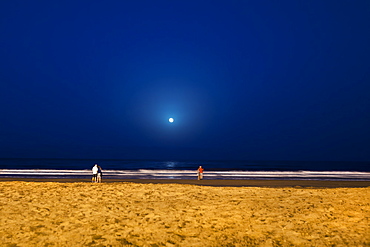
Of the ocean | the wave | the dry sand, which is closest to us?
the dry sand

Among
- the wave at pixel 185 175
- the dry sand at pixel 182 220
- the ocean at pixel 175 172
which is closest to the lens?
the dry sand at pixel 182 220

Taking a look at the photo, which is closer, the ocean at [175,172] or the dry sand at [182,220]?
the dry sand at [182,220]

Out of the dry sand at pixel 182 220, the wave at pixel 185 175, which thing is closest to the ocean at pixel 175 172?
the wave at pixel 185 175

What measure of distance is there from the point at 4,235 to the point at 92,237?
2.27 meters

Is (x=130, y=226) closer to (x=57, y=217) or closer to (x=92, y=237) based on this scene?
(x=92, y=237)

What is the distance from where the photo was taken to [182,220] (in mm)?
9258

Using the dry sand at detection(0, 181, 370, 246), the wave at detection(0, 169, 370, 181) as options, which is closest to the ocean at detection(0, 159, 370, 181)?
the wave at detection(0, 169, 370, 181)

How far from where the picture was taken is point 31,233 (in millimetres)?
7719

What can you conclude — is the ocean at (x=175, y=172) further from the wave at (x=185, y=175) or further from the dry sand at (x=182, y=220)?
the dry sand at (x=182, y=220)

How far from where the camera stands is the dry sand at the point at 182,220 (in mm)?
7371

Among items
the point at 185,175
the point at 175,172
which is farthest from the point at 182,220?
the point at 175,172

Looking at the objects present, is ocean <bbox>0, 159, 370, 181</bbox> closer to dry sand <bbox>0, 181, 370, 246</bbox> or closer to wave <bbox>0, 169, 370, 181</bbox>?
wave <bbox>0, 169, 370, 181</bbox>

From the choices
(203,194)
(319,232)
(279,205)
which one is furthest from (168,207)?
(319,232)

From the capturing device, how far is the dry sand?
7371 mm
